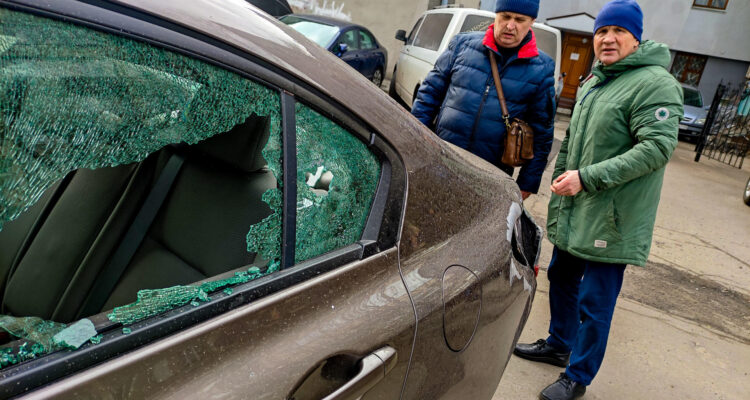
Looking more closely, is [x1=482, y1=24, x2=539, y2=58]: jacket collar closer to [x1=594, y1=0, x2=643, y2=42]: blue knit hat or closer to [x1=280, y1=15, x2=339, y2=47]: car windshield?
[x1=594, y1=0, x2=643, y2=42]: blue knit hat

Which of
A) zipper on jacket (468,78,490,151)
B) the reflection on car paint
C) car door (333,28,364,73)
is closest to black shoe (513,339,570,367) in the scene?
zipper on jacket (468,78,490,151)

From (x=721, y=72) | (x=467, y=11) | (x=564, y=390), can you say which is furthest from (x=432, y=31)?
(x=721, y=72)

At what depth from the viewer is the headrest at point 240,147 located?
127cm

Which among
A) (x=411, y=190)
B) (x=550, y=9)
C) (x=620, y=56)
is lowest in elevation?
(x=411, y=190)

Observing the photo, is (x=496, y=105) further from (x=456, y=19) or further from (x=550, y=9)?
(x=550, y=9)

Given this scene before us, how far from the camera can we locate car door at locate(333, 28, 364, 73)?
906 centimetres

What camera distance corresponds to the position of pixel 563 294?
2.62 m

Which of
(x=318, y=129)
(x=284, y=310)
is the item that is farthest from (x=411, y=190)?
(x=284, y=310)

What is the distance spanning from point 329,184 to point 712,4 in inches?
786

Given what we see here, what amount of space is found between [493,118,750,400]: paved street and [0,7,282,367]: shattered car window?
6.53ft

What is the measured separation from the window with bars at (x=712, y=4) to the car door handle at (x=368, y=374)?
19.9m

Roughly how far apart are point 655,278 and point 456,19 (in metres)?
4.23

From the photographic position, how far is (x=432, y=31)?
307 inches

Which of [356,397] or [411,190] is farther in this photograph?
[411,190]
